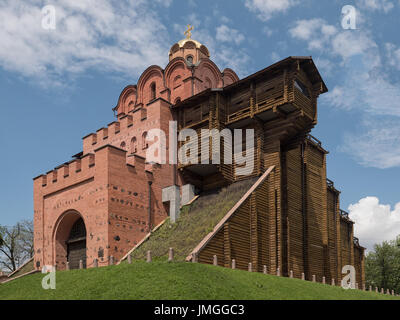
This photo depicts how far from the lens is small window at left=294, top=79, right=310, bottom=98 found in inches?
942

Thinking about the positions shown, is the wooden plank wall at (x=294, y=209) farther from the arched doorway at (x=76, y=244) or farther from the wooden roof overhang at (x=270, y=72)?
the arched doorway at (x=76, y=244)

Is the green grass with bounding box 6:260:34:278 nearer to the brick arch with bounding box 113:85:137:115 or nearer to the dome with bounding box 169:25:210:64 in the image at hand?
the brick arch with bounding box 113:85:137:115

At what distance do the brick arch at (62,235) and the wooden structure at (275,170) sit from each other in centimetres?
697

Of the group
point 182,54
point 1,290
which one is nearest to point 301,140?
point 182,54

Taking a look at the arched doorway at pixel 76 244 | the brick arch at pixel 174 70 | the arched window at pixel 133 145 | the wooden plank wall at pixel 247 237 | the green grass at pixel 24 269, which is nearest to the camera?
the wooden plank wall at pixel 247 237

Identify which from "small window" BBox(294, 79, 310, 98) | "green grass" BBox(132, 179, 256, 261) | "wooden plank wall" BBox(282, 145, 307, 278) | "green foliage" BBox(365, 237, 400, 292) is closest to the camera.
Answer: "green grass" BBox(132, 179, 256, 261)

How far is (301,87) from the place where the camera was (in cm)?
2455

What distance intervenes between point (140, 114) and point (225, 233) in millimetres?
11355

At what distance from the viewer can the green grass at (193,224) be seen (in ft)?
66.0

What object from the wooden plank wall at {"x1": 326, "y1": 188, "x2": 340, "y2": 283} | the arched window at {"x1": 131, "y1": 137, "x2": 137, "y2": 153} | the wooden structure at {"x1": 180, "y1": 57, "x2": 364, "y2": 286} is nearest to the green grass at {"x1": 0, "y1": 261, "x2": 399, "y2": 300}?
the wooden structure at {"x1": 180, "y1": 57, "x2": 364, "y2": 286}

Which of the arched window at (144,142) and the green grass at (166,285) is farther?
the arched window at (144,142)

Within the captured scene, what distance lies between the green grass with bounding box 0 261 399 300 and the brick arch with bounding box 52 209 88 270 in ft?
31.9

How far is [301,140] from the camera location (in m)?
24.9

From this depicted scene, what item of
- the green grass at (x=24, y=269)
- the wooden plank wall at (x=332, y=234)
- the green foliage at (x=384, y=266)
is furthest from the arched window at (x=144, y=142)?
the green foliage at (x=384, y=266)
